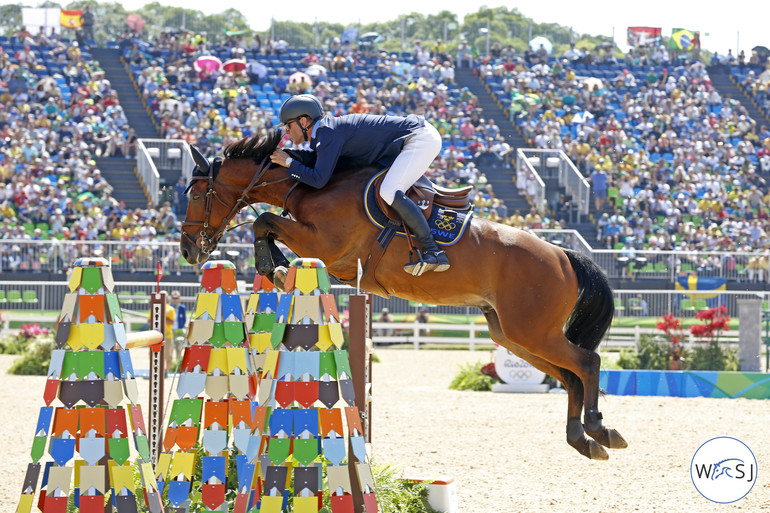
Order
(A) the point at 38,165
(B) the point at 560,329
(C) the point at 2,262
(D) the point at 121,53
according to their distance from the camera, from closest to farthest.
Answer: (B) the point at 560,329 → (C) the point at 2,262 → (A) the point at 38,165 → (D) the point at 121,53

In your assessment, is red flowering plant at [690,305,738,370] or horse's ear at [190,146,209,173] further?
red flowering plant at [690,305,738,370]

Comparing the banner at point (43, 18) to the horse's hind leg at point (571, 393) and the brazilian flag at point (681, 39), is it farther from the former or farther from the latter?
the horse's hind leg at point (571, 393)

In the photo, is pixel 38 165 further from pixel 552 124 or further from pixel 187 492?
pixel 187 492

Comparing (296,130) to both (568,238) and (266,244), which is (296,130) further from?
(568,238)

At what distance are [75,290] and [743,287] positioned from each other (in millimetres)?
18373

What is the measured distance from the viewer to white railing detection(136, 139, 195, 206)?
2523 centimetres

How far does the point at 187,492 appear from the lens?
545cm

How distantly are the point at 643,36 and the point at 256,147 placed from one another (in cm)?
3559

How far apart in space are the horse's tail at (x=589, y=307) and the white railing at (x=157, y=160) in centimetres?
1900

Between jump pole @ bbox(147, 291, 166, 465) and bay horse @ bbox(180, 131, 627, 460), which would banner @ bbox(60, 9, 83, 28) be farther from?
jump pole @ bbox(147, 291, 166, 465)

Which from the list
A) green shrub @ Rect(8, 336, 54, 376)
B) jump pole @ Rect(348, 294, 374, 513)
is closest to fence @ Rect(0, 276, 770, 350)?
green shrub @ Rect(8, 336, 54, 376)

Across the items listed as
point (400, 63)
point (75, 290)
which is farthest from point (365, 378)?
point (400, 63)

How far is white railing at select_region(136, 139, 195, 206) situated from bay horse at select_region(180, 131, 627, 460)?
18.7 metres

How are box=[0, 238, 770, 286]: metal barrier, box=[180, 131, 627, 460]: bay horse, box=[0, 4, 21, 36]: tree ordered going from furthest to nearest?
box=[0, 4, 21, 36]: tree → box=[0, 238, 770, 286]: metal barrier → box=[180, 131, 627, 460]: bay horse
